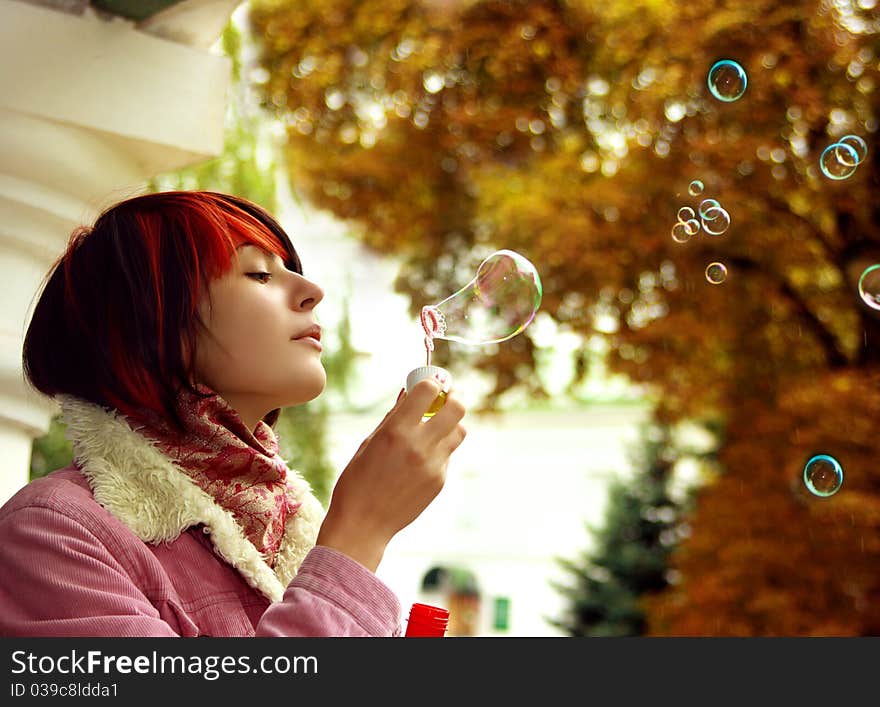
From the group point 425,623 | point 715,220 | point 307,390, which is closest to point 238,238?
point 307,390

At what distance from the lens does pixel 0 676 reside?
2.87 ft

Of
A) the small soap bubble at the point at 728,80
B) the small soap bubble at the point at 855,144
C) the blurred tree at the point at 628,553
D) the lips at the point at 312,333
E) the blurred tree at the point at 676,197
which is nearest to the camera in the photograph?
the lips at the point at 312,333

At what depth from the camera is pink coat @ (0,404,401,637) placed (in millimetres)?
869

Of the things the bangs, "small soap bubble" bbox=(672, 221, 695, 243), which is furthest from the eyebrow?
"small soap bubble" bbox=(672, 221, 695, 243)

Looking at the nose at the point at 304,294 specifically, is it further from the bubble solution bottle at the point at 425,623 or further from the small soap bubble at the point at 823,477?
the small soap bubble at the point at 823,477

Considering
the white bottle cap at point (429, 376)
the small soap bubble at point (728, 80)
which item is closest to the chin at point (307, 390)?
the white bottle cap at point (429, 376)

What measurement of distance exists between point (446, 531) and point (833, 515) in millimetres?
9059

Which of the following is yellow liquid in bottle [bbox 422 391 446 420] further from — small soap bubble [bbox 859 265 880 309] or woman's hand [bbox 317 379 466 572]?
small soap bubble [bbox 859 265 880 309]

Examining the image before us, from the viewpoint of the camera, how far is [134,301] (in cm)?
104

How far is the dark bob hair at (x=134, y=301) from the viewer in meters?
1.04

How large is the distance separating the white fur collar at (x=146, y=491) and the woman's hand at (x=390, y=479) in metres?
0.12

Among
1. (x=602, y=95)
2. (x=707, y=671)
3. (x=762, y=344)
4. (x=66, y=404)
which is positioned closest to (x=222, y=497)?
(x=66, y=404)

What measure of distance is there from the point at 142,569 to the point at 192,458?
0.13 meters

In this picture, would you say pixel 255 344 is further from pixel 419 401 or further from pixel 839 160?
pixel 839 160
